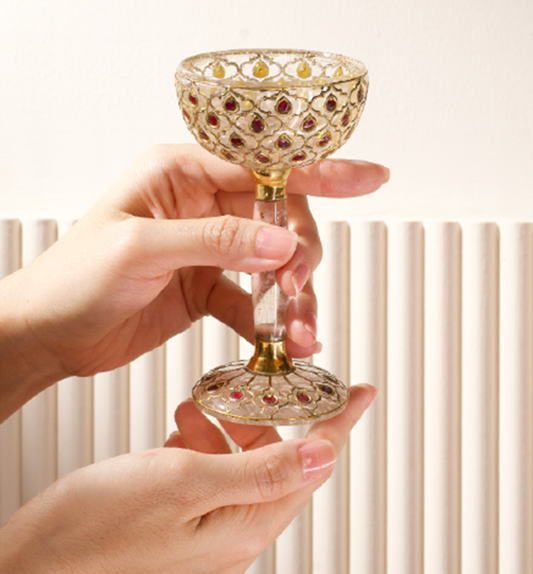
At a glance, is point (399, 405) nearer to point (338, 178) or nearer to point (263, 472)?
point (338, 178)

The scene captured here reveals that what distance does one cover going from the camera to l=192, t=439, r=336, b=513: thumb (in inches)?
22.9

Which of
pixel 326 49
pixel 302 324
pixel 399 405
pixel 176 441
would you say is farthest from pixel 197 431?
A: pixel 326 49

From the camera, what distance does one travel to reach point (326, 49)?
1.33 meters

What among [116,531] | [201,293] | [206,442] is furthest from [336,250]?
[116,531]

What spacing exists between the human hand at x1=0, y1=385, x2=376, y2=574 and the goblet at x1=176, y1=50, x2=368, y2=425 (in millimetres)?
33

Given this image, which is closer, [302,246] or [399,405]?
[302,246]

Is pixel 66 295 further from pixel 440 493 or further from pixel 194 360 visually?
pixel 440 493

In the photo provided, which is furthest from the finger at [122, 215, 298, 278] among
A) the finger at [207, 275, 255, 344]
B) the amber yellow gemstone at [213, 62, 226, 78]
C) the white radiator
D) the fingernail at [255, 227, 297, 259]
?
the white radiator

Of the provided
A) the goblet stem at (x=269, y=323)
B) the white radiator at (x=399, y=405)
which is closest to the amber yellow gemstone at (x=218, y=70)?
the goblet stem at (x=269, y=323)

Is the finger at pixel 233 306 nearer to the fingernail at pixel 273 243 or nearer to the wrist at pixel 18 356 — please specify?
the wrist at pixel 18 356

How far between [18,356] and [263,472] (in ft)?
1.13

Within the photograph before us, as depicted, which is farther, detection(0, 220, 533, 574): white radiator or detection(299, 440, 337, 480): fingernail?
detection(0, 220, 533, 574): white radiator

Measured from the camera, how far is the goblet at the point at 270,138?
56 cm

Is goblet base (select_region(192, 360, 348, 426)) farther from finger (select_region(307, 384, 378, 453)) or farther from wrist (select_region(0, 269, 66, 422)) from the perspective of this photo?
wrist (select_region(0, 269, 66, 422))
